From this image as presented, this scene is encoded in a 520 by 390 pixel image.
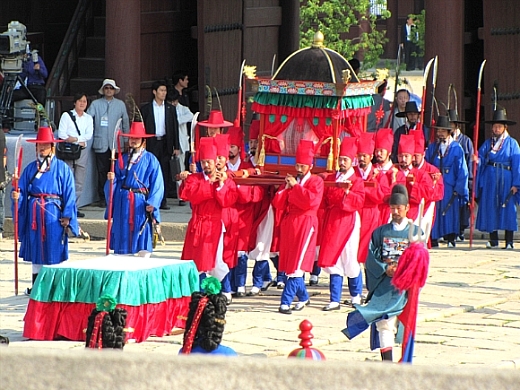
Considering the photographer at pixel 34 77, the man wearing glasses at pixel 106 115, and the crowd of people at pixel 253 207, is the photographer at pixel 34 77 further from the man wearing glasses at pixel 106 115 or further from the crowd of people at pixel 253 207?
the crowd of people at pixel 253 207

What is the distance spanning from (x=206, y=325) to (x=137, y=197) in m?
5.50

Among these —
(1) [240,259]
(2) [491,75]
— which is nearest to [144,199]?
(1) [240,259]

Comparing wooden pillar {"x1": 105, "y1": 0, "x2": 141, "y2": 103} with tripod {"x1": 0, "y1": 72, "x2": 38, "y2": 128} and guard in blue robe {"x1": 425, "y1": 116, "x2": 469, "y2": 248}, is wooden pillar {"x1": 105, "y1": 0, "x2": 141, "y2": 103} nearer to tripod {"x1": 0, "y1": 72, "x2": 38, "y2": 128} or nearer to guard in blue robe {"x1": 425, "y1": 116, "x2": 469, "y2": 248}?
tripod {"x1": 0, "y1": 72, "x2": 38, "y2": 128}

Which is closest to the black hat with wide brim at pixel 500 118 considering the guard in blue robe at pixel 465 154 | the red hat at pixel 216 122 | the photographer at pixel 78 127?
the guard in blue robe at pixel 465 154

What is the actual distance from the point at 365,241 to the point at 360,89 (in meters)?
1.38

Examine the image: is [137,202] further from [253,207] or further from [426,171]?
[426,171]

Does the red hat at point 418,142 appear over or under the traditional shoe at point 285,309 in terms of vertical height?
over

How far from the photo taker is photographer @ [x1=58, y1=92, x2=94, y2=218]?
15.8 metres

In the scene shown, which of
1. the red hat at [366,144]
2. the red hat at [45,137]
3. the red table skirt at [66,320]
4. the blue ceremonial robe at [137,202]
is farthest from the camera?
the blue ceremonial robe at [137,202]

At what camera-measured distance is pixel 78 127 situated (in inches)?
627

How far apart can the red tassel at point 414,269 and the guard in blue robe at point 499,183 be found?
7157mm

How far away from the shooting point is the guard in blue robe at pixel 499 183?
15133mm

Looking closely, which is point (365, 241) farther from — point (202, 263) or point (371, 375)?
point (371, 375)


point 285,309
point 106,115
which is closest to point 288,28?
point 106,115
